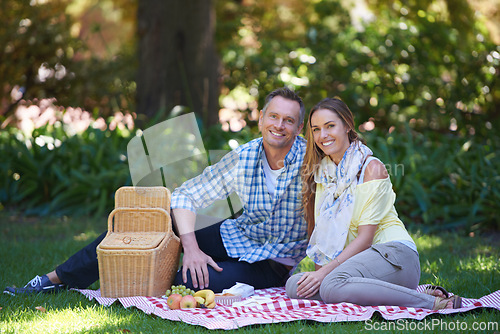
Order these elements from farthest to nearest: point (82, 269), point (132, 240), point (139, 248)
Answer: point (82, 269) < point (132, 240) < point (139, 248)

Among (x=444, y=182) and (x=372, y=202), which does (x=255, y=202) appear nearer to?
(x=372, y=202)

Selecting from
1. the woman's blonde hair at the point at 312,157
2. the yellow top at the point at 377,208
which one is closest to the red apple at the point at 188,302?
the woman's blonde hair at the point at 312,157

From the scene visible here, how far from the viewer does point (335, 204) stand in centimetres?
329

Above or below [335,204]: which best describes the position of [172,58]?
above

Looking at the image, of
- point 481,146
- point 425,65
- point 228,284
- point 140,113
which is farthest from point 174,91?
point 228,284

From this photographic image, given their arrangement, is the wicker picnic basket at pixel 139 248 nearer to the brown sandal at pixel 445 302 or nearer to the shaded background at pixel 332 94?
the brown sandal at pixel 445 302

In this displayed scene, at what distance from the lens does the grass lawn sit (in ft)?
9.17

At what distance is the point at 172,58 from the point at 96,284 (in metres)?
4.19

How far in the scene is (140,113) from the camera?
7504mm

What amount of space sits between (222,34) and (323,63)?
4.95 metres

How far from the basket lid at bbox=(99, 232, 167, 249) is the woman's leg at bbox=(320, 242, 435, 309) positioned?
39.1 inches

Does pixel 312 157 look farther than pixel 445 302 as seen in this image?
Yes

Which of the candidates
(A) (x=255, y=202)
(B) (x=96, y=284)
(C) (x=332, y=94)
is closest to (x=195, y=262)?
(A) (x=255, y=202)

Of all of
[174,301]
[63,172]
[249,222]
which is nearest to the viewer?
[174,301]
